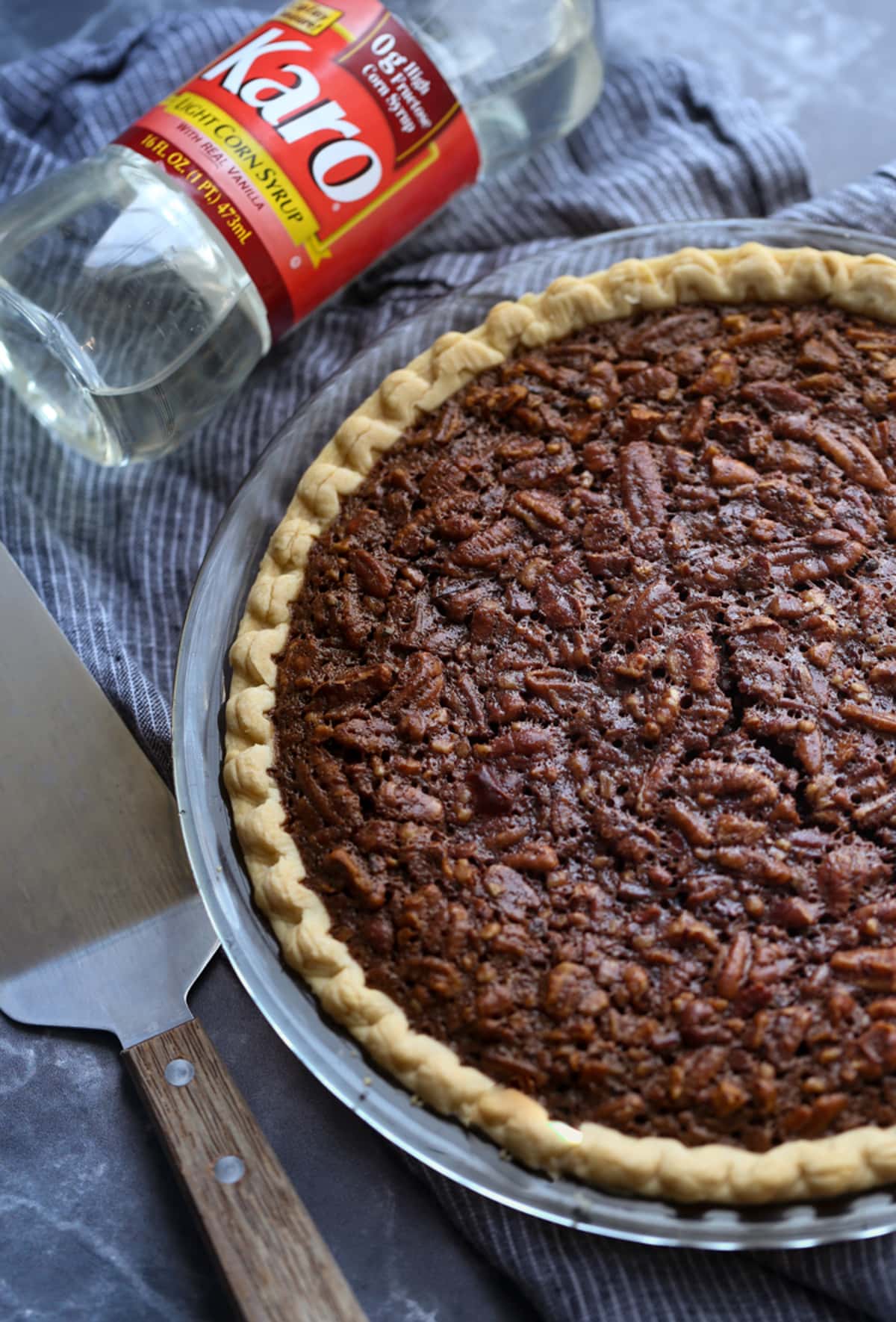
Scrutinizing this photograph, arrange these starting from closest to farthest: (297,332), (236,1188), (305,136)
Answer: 1. (236,1188)
2. (305,136)
3. (297,332)

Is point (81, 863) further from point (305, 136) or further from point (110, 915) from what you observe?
point (305, 136)

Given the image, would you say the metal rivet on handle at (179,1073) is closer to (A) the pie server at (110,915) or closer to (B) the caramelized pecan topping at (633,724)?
(A) the pie server at (110,915)

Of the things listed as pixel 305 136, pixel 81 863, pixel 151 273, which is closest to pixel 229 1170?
pixel 81 863

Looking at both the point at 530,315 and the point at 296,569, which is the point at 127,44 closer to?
the point at 530,315

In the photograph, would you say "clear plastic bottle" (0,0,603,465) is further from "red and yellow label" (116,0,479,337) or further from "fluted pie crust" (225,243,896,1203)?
"fluted pie crust" (225,243,896,1203)

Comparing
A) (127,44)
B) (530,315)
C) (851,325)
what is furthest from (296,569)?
(127,44)

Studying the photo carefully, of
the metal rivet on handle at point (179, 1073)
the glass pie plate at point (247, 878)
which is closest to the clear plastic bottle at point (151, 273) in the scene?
the glass pie plate at point (247, 878)
